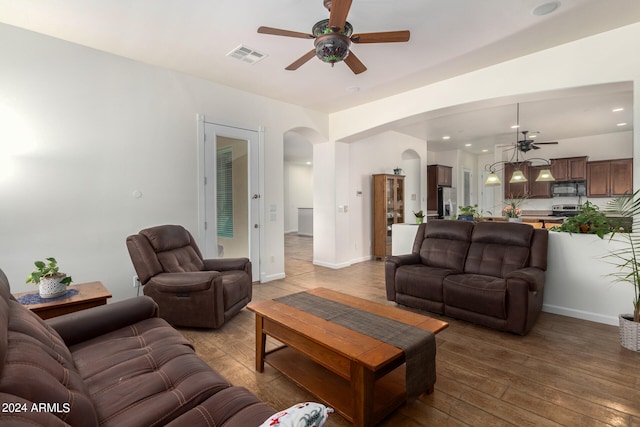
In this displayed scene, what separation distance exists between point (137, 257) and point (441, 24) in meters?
3.71

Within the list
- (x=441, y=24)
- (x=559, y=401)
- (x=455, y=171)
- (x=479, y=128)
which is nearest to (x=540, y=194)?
(x=455, y=171)

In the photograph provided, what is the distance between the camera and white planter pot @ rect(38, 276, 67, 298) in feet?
7.55

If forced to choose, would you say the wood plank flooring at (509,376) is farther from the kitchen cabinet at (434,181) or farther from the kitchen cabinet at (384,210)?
the kitchen cabinet at (434,181)

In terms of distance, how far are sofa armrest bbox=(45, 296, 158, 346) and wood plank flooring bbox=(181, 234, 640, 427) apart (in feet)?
2.45

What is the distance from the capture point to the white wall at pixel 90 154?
114 inches

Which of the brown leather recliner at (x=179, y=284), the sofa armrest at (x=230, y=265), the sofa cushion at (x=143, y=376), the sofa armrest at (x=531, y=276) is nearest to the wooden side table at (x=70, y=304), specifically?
the brown leather recliner at (x=179, y=284)

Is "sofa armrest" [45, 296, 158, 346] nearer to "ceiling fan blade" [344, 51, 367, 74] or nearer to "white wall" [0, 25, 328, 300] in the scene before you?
"white wall" [0, 25, 328, 300]

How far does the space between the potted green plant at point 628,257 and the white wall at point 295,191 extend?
9636 millimetres

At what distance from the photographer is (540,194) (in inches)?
318

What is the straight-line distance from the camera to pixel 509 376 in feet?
7.30

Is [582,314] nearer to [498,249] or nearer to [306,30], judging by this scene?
[498,249]

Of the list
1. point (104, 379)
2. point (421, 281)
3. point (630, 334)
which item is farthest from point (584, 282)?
point (104, 379)

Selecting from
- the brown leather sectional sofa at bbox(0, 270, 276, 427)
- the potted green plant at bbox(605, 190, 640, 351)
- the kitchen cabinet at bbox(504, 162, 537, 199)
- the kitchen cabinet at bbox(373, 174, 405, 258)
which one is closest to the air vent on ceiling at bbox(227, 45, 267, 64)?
the brown leather sectional sofa at bbox(0, 270, 276, 427)

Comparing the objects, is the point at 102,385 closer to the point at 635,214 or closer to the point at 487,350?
the point at 487,350
